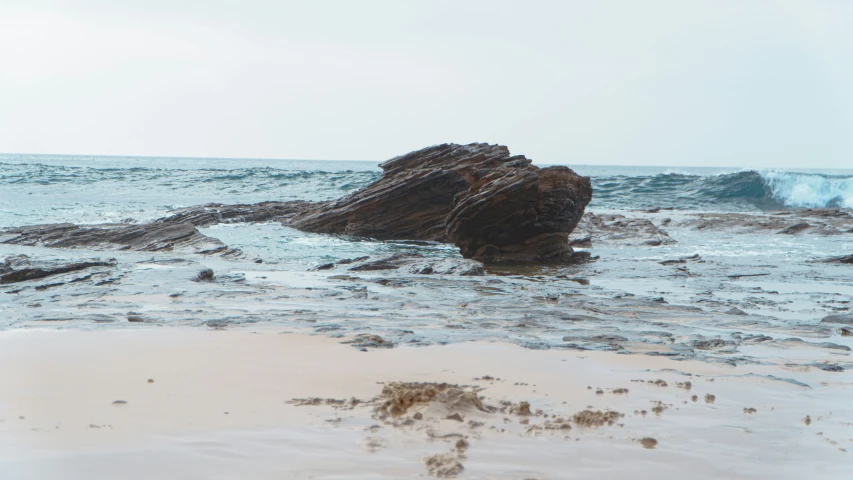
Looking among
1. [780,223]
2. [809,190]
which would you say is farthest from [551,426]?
[809,190]

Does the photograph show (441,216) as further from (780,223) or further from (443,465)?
(443,465)

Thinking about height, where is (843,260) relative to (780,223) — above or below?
below

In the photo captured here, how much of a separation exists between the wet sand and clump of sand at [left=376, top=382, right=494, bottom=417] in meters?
0.01

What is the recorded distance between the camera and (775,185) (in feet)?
123

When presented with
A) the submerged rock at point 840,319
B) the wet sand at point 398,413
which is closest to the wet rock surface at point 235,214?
the wet sand at point 398,413

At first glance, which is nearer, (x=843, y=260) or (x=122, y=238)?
(x=843, y=260)

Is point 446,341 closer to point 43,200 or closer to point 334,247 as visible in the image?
point 334,247

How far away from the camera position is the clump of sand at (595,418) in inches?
129

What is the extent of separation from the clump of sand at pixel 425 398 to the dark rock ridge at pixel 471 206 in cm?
Answer: 822

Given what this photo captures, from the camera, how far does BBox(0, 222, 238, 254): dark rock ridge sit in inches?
512

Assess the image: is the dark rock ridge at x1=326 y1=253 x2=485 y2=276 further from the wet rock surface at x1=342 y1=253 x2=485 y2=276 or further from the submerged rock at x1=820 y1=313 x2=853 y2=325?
the submerged rock at x1=820 y1=313 x2=853 y2=325

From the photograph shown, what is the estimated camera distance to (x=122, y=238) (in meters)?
13.6

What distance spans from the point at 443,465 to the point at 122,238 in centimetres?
1234

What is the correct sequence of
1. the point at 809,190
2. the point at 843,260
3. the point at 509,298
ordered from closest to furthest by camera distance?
the point at 509,298 → the point at 843,260 → the point at 809,190
